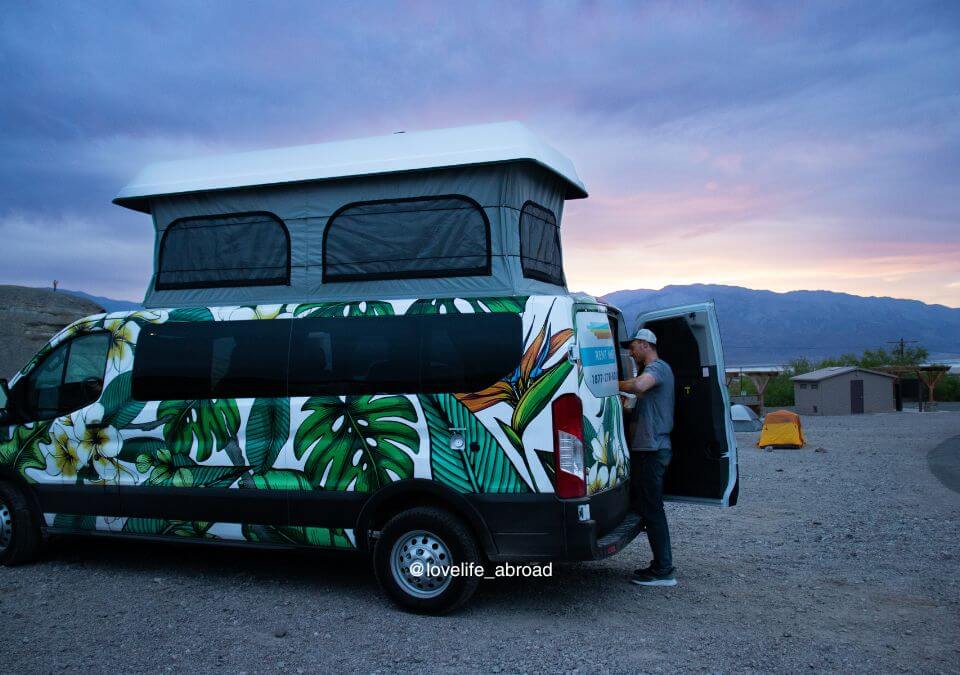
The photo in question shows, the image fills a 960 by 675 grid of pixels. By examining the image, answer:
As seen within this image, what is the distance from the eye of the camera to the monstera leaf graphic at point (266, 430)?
6.18 meters

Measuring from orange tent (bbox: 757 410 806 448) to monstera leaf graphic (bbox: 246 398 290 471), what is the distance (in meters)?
15.8

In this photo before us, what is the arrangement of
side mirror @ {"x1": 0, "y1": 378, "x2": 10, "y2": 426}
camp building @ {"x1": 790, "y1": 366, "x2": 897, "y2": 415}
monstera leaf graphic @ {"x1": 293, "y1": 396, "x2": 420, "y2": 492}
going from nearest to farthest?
1. monstera leaf graphic @ {"x1": 293, "y1": 396, "x2": 420, "y2": 492}
2. side mirror @ {"x1": 0, "y1": 378, "x2": 10, "y2": 426}
3. camp building @ {"x1": 790, "y1": 366, "x2": 897, "y2": 415}

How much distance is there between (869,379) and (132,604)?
32.0 meters

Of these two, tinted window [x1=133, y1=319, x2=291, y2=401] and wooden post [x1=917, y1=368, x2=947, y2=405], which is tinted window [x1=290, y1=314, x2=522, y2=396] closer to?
tinted window [x1=133, y1=319, x2=291, y2=401]

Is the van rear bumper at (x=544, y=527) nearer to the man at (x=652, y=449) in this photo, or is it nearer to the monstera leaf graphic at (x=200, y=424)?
the man at (x=652, y=449)

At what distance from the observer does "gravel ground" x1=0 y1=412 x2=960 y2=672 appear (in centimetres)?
500

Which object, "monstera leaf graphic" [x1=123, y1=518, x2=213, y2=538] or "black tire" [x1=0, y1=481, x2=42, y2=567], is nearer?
"monstera leaf graphic" [x1=123, y1=518, x2=213, y2=538]

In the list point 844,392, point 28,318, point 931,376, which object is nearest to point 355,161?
point 28,318

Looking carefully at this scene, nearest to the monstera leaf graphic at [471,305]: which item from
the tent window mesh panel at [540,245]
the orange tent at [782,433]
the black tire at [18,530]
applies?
the tent window mesh panel at [540,245]

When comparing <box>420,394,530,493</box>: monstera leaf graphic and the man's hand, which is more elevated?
the man's hand

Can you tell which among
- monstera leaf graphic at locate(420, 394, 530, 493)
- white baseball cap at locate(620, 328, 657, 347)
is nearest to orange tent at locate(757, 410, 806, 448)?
white baseball cap at locate(620, 328, 657, 347)

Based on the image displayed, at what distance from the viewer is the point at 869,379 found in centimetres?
3269

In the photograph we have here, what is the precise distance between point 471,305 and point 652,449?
1843 mm

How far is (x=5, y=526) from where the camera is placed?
7.21 m
